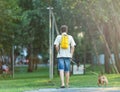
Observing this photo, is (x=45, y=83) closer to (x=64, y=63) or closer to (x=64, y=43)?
(x=64, y=63)

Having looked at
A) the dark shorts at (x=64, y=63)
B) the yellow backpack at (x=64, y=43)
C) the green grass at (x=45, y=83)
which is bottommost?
the green grass at (x=45, y=83)

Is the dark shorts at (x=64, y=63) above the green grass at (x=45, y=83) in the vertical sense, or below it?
above

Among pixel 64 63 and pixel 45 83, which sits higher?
pixel 64 63

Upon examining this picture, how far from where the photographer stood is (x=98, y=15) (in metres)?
31.8

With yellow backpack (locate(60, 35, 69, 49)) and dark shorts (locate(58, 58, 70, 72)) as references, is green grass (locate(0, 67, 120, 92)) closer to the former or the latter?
dark shorts (locate(58, 58, 70, 72))

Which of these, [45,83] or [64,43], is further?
[45,83]

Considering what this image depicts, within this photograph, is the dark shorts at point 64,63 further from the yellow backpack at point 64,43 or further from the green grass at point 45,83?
the green grass at point 45,83

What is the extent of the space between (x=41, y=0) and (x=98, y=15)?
4806 mm

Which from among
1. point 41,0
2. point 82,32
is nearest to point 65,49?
point 41,0

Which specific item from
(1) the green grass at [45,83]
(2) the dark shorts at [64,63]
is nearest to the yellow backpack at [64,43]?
(2) the dark shorts at [64,63]

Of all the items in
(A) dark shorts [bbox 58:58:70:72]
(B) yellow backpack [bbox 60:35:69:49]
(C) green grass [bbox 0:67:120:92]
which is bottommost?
(C) green grass [bbox 0:67:120:92]

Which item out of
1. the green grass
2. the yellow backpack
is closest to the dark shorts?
the yellow backpack

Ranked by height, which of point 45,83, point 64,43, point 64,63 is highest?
point 64,43

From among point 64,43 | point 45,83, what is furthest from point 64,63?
point 45,83
